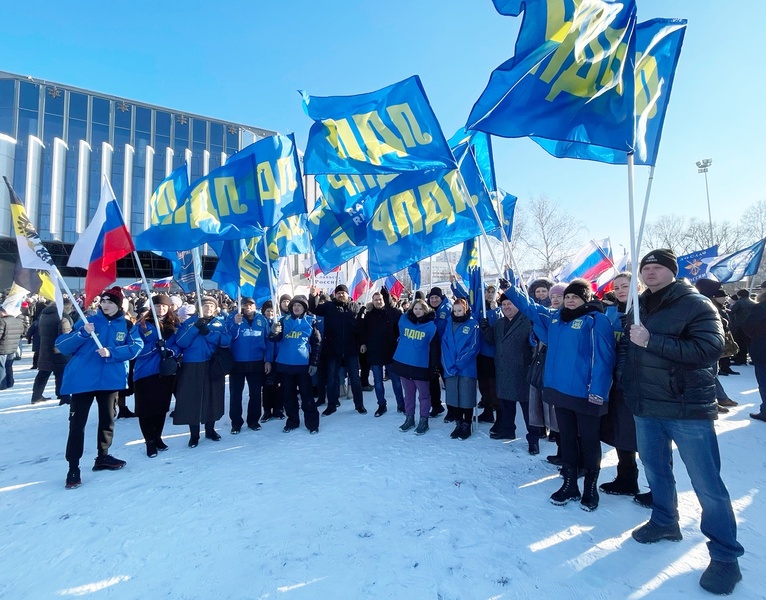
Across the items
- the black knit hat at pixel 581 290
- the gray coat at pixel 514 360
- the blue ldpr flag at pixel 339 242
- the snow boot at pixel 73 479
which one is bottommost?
the snow boot at pixel 73 479

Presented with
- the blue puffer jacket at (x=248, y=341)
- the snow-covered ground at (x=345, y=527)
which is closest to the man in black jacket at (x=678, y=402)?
the snow-covered ground at (x=345, y=527)

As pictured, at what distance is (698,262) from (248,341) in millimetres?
11344

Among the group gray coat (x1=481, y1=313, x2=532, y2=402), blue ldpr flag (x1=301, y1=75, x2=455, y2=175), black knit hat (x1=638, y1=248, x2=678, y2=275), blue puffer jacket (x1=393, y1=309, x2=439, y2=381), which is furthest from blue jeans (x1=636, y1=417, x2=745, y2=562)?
blue ldpr flag (x1=301, y1=75, x2=455, y2=175)

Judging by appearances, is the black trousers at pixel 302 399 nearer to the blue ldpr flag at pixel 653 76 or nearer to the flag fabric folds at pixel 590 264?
the blue ldpr flag at pixel 653 76

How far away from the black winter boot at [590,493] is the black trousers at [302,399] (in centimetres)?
352

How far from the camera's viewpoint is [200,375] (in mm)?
5387

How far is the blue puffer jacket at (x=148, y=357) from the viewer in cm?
496

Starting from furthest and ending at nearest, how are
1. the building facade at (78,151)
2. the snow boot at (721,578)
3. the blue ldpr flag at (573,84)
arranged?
the building facade at (78,151) < the blue ldpr flag at (573,84) < the snow boot at (721,578)

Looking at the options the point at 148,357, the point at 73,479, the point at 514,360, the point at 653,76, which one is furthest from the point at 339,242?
the point at 653,76

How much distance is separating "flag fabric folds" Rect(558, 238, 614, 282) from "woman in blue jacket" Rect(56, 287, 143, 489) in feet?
27.9

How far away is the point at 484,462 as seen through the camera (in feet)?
14.5

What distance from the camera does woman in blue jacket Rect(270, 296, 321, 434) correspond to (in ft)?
18.8

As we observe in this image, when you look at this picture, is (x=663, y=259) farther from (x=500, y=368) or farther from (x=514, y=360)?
(x=500, y=368)

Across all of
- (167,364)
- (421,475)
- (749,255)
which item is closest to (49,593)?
(167,364)
